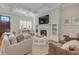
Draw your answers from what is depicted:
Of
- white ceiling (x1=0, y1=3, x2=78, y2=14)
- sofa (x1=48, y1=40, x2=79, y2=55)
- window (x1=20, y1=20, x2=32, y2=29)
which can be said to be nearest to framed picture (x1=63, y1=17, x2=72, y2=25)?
white ceiling (x1=0, y1=3, x2=78, y2=14)

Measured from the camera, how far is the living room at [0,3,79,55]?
7.88 feet

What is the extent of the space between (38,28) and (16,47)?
0.59 meters

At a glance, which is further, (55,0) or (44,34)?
(44,34)

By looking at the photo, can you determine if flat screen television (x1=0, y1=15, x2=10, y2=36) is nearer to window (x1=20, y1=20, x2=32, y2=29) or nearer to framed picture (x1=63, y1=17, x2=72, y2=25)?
window (x1=20, y1=20, x2=32, y2=29)

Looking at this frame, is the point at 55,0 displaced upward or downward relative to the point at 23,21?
upward

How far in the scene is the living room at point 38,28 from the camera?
2.40m

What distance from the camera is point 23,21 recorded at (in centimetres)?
253

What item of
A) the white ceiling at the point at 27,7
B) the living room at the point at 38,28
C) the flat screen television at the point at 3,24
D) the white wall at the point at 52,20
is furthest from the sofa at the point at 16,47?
the white ceiling at the point at 27,7

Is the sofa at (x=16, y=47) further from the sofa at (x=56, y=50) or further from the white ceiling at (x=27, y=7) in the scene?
the white ceiling at (x=27, y=7)

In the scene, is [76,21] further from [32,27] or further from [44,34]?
[32,27]

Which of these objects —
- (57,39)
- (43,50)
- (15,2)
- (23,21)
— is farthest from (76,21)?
(15,2)

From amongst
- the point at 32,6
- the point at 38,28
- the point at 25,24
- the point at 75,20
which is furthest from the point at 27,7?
the point at 75,20
